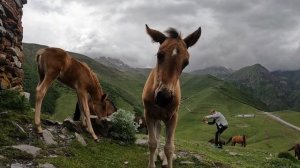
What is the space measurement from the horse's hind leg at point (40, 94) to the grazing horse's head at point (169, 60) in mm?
6352

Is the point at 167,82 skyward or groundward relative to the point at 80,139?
skyward

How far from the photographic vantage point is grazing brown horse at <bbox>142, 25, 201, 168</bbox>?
28.0 ft

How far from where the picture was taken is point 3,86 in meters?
16.7

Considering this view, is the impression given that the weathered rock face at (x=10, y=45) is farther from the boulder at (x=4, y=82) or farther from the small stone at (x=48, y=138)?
the small stone at (x=48, y=138)

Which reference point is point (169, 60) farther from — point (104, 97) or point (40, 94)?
point (104, 97)

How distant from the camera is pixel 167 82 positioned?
8.66m

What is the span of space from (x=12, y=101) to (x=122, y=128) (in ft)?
16.3

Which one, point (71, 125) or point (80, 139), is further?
point (71, 125)

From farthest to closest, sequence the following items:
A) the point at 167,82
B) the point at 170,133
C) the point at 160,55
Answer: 1. the point at 170,133
2. the point at 160,55
3. the point at 167,82

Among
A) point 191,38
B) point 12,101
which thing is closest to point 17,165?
point 12,101

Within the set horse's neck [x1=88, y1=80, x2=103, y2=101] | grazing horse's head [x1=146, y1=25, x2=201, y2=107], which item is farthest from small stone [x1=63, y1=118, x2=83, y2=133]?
grazing horse's head [x1=146, y1=25, x2=201, y2=107]

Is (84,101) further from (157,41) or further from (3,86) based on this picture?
(157,41)

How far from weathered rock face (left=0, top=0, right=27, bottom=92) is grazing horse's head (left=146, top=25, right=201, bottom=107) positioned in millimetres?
9224

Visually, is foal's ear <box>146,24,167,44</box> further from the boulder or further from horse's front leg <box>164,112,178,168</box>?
the boulder
